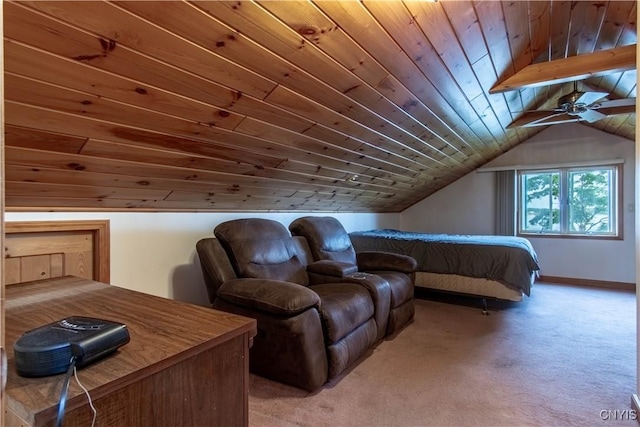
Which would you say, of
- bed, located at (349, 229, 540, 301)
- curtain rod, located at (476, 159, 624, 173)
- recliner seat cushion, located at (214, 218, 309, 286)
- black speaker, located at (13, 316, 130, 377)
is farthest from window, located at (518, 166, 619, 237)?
black speaker, located at (13, 316, 130, 377)

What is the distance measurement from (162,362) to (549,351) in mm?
2859

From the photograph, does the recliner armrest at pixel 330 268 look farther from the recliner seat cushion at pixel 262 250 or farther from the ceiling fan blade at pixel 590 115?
the ceiling fan blade at pixel 590 115

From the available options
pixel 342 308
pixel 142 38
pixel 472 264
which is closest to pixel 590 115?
pixel 472 264

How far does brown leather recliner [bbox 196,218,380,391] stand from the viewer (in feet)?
6.23

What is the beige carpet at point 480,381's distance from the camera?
173 centimetres

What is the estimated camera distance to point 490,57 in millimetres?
2271

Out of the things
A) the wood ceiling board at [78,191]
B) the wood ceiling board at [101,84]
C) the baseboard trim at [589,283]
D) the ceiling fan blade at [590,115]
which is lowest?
the baseboard trim at [589,283]

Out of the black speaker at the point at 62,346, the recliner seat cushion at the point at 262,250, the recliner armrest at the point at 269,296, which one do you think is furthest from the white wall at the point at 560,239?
the black speaker at the point at 62,346

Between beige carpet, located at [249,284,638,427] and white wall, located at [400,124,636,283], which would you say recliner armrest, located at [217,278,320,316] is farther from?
white wall, located at [400,124,636,283]

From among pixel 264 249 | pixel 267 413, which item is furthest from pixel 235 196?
pixel 267 413

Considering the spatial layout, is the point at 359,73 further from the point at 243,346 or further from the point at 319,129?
the point at 243,346

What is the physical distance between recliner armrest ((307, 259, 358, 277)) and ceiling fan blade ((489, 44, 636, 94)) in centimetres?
187

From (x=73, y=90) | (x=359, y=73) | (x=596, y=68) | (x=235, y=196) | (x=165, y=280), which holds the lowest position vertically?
(x=165, y=280)

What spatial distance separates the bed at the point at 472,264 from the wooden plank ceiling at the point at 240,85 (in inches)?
52.0
